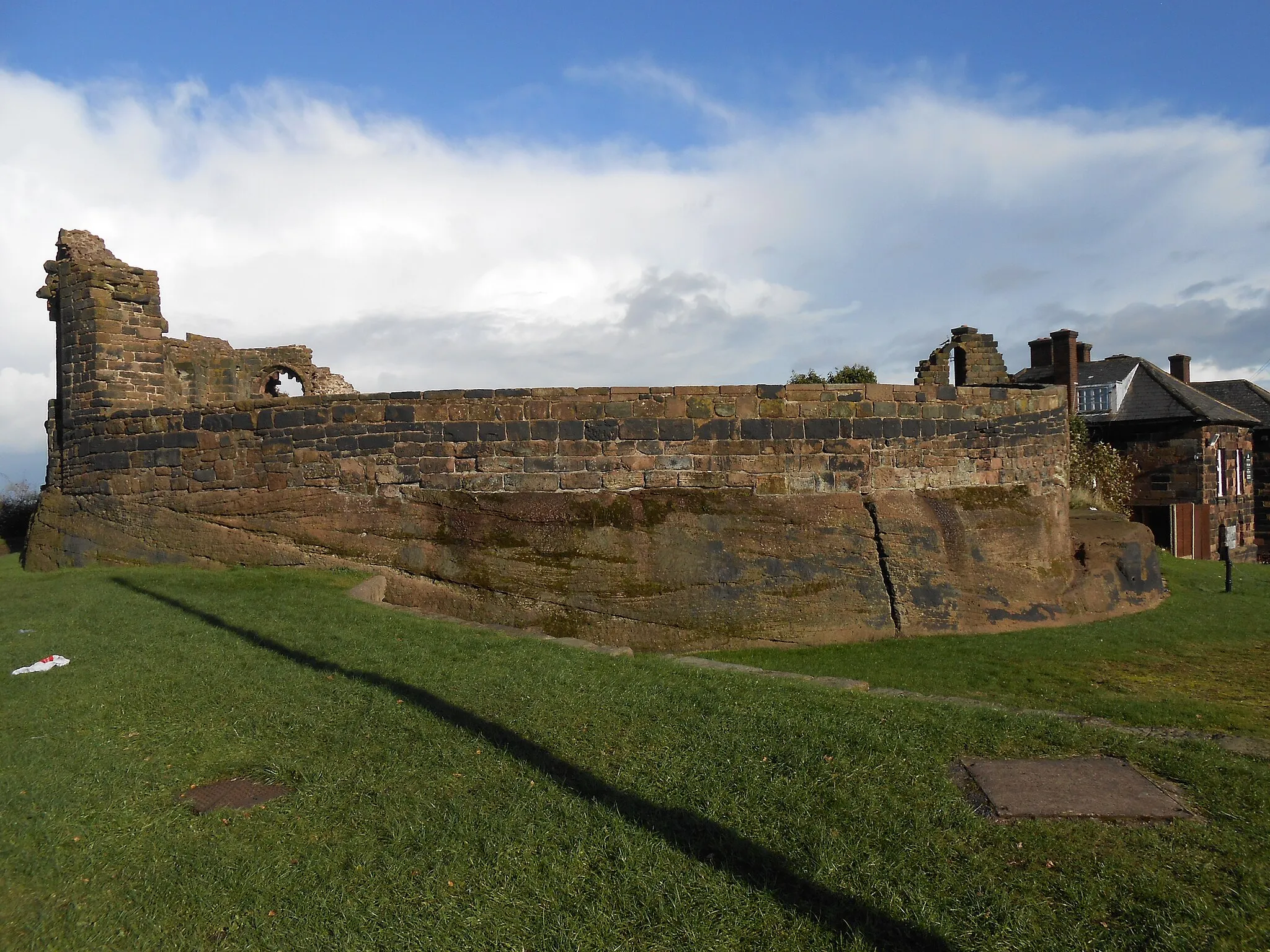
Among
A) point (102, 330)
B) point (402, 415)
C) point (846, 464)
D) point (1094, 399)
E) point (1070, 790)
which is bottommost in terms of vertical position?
point (1070, 790)

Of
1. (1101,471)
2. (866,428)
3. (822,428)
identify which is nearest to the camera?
(822,428)

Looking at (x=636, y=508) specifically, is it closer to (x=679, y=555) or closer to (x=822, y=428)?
(x=679, y=555)

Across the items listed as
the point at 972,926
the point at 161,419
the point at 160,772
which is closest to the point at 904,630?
the point at 972,926

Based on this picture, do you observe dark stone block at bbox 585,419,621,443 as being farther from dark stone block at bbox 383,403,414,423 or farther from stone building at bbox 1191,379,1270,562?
stone building at bbox 1191,379,1270,562

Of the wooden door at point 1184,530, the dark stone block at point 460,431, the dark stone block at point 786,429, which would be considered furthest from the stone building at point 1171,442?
the dark stone block at point 460,431

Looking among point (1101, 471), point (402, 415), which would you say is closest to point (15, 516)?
point (402, 415)

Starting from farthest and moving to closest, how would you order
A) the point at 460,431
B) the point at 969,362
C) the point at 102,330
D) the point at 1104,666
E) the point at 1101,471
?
1. the point at 1101,471
2. the point at 969,362
3. the point at 102,330
4. the point at 460,431
5. the point at 1104,666

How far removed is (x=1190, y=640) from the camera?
389 inches

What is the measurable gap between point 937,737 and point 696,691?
1698 mm

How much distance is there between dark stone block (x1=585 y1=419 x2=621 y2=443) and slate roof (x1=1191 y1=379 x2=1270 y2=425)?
29.1 meters

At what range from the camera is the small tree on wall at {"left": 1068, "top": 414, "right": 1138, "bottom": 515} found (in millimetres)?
21234

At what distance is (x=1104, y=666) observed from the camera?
852 centimetres

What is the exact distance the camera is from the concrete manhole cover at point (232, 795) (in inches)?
158

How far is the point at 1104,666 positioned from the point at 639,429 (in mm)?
5932
